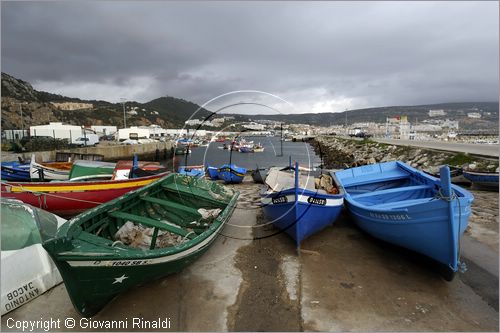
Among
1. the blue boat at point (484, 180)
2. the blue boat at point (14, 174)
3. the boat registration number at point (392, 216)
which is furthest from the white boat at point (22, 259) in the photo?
the blue boat at point (484, 180)

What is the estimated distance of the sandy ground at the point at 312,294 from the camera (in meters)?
4.08

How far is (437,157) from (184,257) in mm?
21444

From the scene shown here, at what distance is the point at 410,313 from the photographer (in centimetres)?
423

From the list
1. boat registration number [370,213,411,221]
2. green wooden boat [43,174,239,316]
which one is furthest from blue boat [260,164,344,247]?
Answer: green wooden boat [43,174,239,316]

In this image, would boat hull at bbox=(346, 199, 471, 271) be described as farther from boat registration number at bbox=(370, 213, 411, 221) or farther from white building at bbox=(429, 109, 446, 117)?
white building at bbox=(429, 109, 446, 117)

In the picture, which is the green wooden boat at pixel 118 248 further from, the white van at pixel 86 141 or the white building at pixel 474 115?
the white building at pixel 474 115

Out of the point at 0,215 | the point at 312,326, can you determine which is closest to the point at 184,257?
the point at 312,326

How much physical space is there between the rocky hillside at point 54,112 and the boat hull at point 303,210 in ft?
132

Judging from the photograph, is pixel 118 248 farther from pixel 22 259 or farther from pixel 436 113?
pixel 436 113

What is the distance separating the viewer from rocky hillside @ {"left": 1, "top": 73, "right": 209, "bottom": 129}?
2896 inches

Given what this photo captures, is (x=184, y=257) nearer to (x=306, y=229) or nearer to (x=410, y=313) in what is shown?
(x=306, y=229)

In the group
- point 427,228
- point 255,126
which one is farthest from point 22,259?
point 427,228

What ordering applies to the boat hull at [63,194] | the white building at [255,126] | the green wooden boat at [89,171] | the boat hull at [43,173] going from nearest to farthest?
the white building at [255,126] → the boat hull at [63,194] → the green wooden boat at [89,171] → the boat hull at [43,173]

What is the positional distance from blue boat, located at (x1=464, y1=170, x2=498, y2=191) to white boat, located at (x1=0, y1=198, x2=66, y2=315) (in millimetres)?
16011
